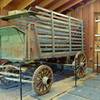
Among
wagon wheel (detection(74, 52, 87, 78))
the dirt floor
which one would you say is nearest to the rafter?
wagon wheel (detection(74, 52, 87, 78))

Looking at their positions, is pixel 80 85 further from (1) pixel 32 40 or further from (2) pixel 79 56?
(1) pixel 32 40

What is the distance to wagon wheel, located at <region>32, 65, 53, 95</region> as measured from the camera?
3.48 m

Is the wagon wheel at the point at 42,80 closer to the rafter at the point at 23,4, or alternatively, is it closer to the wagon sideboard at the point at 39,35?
the wagon sideboard at the point at 39,35

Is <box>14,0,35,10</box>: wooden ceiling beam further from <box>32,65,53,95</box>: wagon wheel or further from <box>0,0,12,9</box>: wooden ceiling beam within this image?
<box>32,65,53,95</box>: wagon wheel

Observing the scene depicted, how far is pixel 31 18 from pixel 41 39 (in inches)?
21.1

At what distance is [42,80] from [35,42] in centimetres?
85

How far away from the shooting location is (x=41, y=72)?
145 inches

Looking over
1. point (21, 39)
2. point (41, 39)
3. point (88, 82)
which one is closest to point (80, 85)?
point (88, 82)

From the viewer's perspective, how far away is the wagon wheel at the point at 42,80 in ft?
11.4

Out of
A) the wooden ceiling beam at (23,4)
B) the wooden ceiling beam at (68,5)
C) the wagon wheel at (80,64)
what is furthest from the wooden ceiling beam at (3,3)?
the wagon wheel at (80,64)

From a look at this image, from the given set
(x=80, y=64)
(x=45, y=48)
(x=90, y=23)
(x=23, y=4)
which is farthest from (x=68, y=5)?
(x=45, y=48)

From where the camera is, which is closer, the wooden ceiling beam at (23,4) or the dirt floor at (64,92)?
the dirt floor at (64,92)

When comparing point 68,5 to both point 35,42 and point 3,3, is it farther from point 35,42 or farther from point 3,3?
point 35,42

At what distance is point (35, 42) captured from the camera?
12.2 feet
